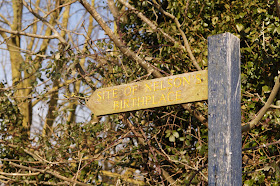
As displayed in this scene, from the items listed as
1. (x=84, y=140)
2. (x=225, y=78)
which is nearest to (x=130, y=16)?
(x=84, y=140)

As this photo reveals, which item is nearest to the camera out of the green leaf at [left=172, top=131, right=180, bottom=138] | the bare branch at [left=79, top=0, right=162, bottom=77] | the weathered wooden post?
the weathered wooden post

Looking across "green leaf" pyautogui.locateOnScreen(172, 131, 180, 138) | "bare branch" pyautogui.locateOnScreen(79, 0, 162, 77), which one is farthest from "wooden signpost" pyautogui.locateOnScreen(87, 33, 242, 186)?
"green leaf" pyautogui.locateOnScreen(172, 131, 180, 138)

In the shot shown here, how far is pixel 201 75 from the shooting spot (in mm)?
2904

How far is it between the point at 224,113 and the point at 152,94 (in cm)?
62

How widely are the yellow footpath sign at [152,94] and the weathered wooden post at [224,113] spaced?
0.12 m

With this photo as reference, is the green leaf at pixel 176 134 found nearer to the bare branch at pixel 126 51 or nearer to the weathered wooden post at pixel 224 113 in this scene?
the bare branch at pixel 126 51

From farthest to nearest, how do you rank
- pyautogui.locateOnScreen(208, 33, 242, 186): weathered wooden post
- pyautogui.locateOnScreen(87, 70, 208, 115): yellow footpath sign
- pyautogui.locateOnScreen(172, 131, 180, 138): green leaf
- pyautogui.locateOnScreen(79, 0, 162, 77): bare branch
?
pyautogui.locateOnScreen(172, 131, 180, 138): green leaf < pyautogui.locateOnScreen(79, 0, 162, 77): bare branch < pyautogui.locateOnScreen(87, 70, 208, 115): yellow footpath sign < pyautogui.locateOnScreen(208, 33, 242, 186): weathered wooden post

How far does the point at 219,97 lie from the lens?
275 centimetres

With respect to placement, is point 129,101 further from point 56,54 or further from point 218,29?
point 218,29

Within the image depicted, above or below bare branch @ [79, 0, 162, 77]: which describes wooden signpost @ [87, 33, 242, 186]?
below

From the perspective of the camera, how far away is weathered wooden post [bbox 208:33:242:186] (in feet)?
8.76

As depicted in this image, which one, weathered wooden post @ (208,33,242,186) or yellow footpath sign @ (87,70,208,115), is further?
yellow footpath sign @ (87,70,208,115)

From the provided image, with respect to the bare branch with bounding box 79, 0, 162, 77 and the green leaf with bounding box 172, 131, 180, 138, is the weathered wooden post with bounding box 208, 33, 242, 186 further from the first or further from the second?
the green leaf with bounding box 172, 131, 180, 138

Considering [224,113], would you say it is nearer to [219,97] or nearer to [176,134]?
[219,97]
